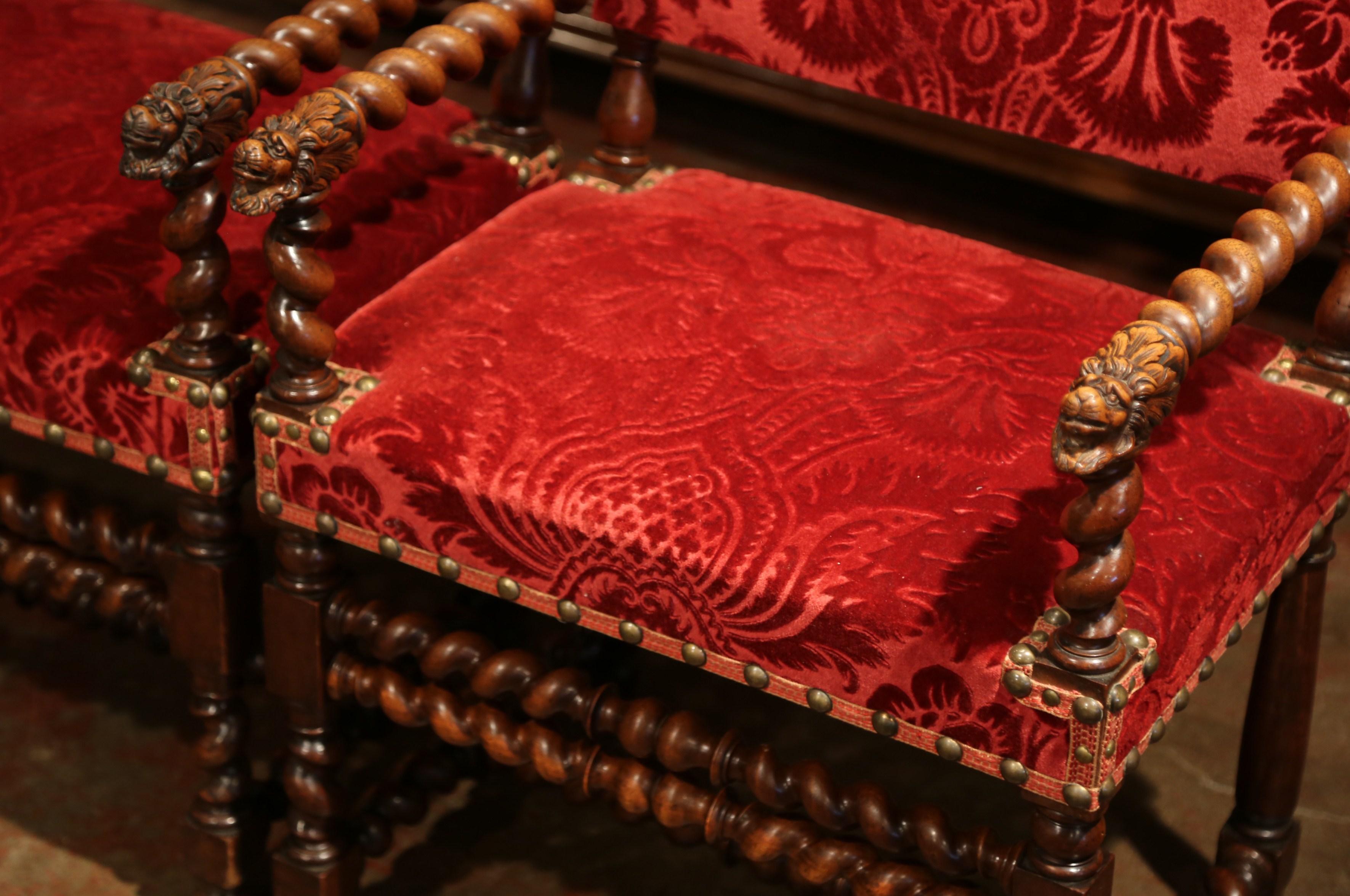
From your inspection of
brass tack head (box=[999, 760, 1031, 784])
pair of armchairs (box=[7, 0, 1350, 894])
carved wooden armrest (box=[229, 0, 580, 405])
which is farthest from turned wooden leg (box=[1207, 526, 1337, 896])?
carved wooden armrest (box=[229, 0, 580, 405])

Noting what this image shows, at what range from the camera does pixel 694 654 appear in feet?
3.50

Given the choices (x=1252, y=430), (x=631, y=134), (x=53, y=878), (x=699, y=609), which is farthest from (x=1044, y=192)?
(x=53, y=878)

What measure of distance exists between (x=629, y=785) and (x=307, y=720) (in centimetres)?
25

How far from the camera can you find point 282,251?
3.54ft

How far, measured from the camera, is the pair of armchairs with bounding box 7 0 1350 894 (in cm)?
99

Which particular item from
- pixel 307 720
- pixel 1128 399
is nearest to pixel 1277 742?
pixel 1128 399

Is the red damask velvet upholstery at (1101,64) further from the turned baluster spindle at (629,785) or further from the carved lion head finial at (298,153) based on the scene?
the turned baluster spindle at (629,785)

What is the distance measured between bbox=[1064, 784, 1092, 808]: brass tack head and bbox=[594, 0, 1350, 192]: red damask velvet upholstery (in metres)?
0.52

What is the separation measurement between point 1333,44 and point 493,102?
684 mm

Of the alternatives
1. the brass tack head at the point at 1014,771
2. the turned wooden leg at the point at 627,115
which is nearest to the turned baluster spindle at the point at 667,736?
the brass tack head at the point at 1014,771

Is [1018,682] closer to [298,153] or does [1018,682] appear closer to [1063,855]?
[1063,855]

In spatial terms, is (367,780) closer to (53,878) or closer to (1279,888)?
(53,878)

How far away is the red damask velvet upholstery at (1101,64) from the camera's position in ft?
3.98

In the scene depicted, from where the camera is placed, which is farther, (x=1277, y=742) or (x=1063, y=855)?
(x=1277, y=742)
